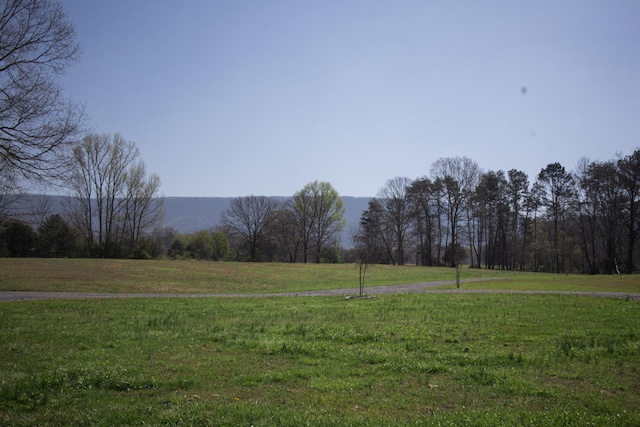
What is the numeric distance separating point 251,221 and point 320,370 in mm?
76736

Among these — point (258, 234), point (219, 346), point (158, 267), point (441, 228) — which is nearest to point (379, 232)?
point (441, 228)

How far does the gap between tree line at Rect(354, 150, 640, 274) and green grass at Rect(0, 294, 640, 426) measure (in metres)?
46.9

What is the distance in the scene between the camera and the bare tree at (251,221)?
3199 inches

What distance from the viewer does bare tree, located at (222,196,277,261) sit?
8125 cm

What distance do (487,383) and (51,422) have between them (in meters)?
6.48

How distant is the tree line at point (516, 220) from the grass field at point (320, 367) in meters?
46.1

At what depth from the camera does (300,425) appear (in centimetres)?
497

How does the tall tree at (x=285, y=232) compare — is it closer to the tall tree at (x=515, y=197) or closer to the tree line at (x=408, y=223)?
the tree line at (x=408, y=223)

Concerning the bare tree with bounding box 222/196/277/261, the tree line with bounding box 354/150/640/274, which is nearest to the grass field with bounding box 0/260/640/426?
the tree line with bounding box 354/150/640/274

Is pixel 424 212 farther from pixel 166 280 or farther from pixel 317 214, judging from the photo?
pixel 166 280

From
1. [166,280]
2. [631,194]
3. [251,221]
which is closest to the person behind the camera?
[166,280]

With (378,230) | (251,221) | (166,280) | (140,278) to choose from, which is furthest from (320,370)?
(251,221)

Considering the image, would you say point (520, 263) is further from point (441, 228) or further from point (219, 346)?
point (219, 346)

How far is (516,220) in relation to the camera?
69.4 meters
